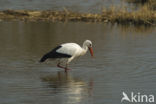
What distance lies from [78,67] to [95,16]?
10.5 metres

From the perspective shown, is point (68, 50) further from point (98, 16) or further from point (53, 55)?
point (98, 16)

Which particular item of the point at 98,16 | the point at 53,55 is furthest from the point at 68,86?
the point at 98,16

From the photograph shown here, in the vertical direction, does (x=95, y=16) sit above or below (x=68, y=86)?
below

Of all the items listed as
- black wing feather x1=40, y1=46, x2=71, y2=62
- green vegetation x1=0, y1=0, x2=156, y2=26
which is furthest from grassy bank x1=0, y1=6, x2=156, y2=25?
black wing feather x1=40, y1=46, x2=71, y2=62

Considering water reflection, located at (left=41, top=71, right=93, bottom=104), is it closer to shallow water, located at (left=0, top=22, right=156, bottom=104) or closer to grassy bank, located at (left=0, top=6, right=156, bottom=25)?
shallow water, located at (left=0, top=22, right=156, bottom=104)

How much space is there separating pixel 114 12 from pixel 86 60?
30.6 ft

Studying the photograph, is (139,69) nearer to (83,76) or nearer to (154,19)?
(83,76)

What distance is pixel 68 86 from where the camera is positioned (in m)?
11.0

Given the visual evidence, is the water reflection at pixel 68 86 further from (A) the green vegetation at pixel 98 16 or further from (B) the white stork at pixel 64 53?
(A) the green vegetation at pixel 98 16

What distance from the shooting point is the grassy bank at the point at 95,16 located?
22016 mm

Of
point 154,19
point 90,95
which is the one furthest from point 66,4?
point 90,95

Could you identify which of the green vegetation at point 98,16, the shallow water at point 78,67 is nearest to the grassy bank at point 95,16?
the green vegetation at point 98,16

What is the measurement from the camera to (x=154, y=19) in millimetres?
21984

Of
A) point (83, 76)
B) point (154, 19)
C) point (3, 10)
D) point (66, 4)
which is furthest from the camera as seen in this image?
point (66, 4)
